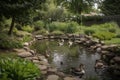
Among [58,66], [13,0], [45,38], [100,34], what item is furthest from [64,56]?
[45,38]

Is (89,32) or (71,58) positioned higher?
(89,32)

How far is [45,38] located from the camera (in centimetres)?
1895

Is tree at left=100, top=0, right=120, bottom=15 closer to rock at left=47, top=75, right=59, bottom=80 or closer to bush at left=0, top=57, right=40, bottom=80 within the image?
rock at left=47, top=75, right=59, bottom=80

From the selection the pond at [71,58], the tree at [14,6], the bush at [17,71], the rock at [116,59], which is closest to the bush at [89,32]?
the pond at [71,58]

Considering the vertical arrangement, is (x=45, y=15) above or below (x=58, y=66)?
above

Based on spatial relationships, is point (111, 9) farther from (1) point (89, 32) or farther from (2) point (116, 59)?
(2) point (116, 59)

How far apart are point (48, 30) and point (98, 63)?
468 inches

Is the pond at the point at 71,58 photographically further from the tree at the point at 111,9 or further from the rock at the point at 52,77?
the tree at the point at 111,9

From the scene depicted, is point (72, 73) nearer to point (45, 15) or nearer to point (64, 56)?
point (64, 56)

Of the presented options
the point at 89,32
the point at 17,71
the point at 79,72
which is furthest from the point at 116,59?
the point at 89,32

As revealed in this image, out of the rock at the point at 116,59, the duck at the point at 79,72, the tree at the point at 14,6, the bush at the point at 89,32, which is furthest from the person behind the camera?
the bush at the point at 89,32

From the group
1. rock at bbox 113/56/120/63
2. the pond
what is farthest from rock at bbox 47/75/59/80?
rock at bbox 113/56/120/63

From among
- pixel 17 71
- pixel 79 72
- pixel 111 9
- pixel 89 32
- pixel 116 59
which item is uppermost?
pixel 111 9

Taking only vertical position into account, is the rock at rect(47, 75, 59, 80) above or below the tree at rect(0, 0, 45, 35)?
below
